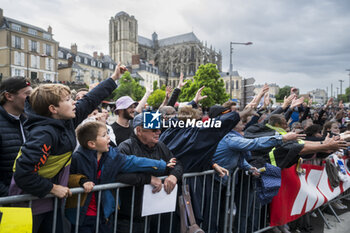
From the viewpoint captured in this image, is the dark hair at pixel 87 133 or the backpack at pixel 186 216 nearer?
the dark hair at pixel 87 133

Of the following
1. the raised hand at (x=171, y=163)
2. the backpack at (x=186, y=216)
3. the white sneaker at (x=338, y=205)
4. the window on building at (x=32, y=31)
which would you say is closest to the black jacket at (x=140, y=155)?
the raised hand at (x=171, y=163)

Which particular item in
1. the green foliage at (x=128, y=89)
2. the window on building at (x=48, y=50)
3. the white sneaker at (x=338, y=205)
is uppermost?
the window on building at (x=48, y=50)

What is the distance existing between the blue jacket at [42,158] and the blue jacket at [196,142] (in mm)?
1309

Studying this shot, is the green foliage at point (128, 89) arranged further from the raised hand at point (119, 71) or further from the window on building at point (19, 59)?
the raised hand at point (119, 71)

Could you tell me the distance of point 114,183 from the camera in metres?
2.43

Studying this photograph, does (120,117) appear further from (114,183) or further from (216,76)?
(216,76)

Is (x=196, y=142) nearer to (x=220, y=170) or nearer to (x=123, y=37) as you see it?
(x=220, y=170)

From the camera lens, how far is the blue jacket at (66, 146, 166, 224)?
7.49 feet

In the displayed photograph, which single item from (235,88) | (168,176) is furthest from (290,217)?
(235,88)

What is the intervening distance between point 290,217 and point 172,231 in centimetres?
215

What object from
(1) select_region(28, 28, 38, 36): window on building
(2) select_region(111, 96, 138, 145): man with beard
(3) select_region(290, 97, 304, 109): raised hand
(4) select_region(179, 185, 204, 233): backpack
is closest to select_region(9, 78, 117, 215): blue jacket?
(4) select_region(179, 185, 204, 233): backpack

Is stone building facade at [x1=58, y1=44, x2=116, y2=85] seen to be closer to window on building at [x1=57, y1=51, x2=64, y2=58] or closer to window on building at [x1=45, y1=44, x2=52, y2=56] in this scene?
window on building at [x1=57, y1=51, x2=64, y2=58]

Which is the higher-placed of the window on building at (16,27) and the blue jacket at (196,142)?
the window on building at (16,27)

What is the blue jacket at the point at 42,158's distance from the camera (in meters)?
1.84
